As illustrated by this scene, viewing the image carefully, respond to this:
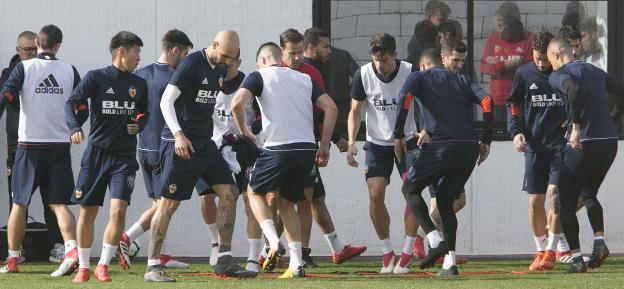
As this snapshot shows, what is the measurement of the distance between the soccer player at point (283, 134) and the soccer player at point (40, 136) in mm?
1783

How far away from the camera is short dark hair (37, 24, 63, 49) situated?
12.1m

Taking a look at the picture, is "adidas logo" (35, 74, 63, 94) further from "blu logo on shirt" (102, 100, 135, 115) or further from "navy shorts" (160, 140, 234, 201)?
"navy shorts" (160, 140, 234, 201)

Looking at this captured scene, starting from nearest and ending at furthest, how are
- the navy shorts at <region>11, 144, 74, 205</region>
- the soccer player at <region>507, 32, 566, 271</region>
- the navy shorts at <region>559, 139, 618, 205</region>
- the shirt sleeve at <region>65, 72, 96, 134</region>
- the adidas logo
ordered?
the shirt sleeve at <region>65, 72, 96, 134</region> → the navy shorts at <region>559, 139, 618, 205</region> → the navy shorts at <region>11, 144, 74, 205</region> → the adidas logo → the soccer player at <region>507, 32, 566, 271</region>

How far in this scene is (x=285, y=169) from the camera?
37.0ft

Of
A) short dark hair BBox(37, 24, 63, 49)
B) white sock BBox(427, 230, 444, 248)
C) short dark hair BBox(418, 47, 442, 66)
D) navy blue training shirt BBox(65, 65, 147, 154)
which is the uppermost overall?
short dark hair BBox(37, 24, 63, 49)

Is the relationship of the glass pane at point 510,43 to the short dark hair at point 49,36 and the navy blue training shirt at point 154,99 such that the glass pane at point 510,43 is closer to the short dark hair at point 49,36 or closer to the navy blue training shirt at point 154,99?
the navy blue training shirt at point 154,99

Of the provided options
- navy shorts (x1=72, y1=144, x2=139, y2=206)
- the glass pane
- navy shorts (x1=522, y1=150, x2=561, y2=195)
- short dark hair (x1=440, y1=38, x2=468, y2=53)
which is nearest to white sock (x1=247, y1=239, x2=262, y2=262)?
navy shorts (x1=72, y1=144, x2=139, y2=206)

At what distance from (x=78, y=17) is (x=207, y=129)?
3.75 m

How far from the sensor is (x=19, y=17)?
14.3 metres

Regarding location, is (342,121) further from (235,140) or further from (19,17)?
(19,17)

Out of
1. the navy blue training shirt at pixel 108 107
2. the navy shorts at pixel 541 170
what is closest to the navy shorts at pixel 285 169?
the navy blue training shirt at pixel 108 107

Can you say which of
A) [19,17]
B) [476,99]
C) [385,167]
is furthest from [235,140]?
[19,17]

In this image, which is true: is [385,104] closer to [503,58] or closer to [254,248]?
[254,248]

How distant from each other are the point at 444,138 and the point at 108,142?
260 centimetres
